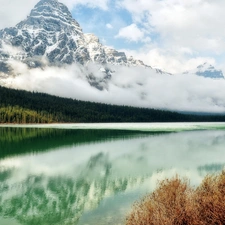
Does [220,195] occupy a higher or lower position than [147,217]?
higher

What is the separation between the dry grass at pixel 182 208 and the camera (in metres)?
16.0

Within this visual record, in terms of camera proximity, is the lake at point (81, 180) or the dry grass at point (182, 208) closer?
the dry grass at point (182, 208)

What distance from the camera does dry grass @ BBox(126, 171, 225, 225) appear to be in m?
16.0

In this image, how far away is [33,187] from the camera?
34688mm

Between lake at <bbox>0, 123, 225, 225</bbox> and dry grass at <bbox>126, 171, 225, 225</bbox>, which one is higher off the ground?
dry grass at <bbox>126, 171, 225, 225</bbox>

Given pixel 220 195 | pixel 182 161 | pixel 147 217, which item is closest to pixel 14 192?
pixel 147 217

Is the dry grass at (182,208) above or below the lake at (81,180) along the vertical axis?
above

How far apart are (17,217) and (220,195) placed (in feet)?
52.9

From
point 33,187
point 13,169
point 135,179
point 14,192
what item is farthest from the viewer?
point 13,169

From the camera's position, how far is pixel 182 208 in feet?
55.1

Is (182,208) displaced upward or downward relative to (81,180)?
upward

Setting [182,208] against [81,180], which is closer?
[182,208]

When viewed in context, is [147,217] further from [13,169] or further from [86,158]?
[86,158]

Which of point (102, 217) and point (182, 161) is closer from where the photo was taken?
point (102, 217)
